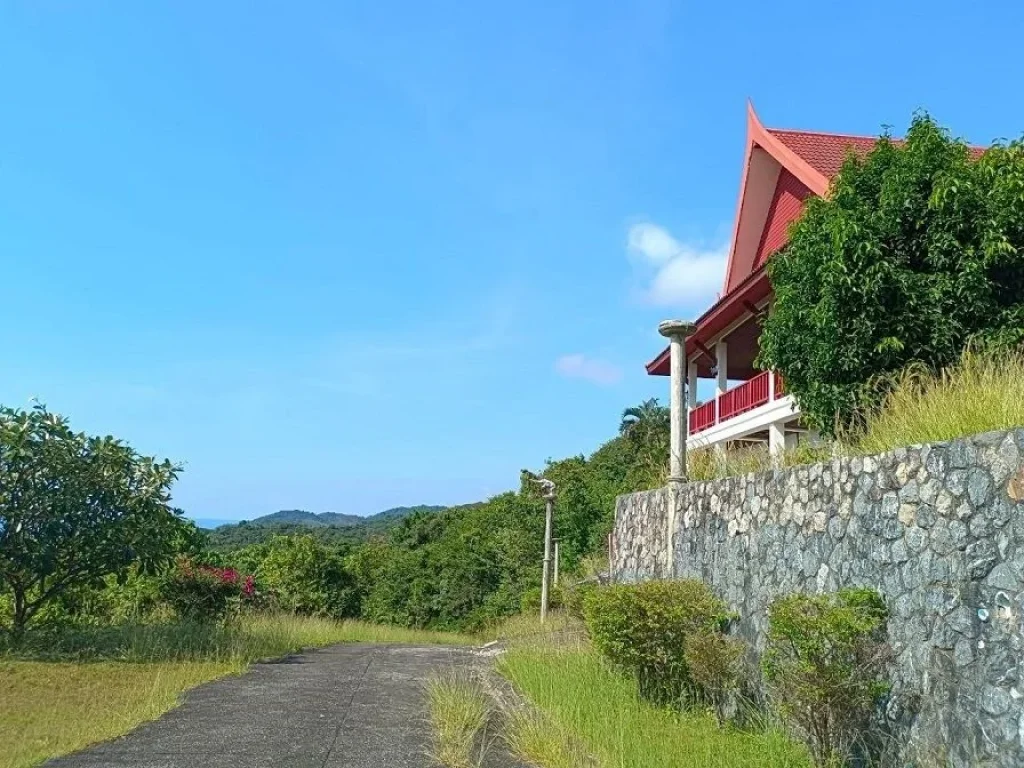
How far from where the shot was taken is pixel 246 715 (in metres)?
8.62

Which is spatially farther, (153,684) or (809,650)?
(153,684)

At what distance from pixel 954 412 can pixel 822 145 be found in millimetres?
16304

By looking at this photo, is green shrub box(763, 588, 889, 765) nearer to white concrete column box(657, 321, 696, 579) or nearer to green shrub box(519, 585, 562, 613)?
white concrete column box(657, 321, 696, 579)

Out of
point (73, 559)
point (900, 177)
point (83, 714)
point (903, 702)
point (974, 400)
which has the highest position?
point (900, 177)

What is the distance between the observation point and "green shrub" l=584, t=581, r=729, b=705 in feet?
26.9

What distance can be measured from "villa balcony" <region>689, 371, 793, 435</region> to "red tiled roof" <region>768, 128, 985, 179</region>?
4.61 meters

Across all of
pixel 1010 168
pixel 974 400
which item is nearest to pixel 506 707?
pixel 974 400

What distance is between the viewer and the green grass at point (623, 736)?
6.24m

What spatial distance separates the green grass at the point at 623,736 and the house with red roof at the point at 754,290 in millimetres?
9383

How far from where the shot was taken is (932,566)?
5488mm

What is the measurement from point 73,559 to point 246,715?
21.5 ft

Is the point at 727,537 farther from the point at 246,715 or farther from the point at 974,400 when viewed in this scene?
the point at 246,715

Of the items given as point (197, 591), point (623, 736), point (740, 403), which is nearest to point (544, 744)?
point (623, 736)

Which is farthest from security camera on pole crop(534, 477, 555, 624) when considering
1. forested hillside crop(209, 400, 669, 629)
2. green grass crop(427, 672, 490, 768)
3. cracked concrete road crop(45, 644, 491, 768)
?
A: green grass crop(427, 672, 490, 768)
